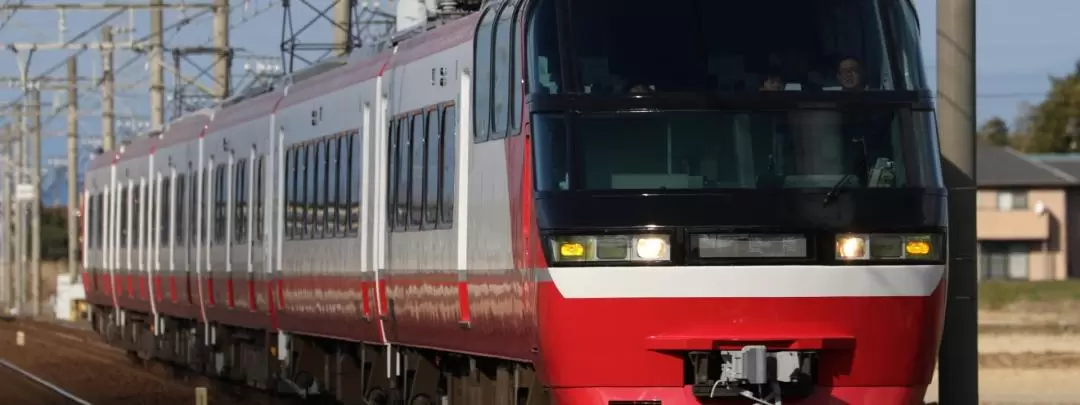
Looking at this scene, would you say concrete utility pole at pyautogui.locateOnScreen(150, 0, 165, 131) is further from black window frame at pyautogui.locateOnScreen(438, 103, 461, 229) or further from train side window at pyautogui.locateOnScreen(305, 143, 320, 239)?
black window frame at pyautogui.locateOnScreen(438, 103, 461, 229)

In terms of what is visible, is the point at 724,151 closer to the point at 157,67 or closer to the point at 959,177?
the point at 959,177

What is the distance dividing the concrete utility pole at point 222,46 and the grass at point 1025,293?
2605 cm

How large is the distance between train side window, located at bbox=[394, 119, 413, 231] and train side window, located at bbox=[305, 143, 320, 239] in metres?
3.19

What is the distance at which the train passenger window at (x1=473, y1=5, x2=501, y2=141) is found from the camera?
1309cm

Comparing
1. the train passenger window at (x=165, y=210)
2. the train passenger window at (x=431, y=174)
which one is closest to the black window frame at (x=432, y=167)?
the train passenger window at (x=431, y=174)

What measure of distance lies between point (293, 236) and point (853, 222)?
9137mm

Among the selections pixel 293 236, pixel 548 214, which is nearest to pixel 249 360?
pixel 293 236

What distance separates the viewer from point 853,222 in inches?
449

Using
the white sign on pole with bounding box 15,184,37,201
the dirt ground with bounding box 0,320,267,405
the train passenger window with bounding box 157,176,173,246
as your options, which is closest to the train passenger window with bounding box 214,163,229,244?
the dirt ground with bounding box 0,320,267,405

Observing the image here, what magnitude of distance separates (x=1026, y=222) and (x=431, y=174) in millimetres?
71121

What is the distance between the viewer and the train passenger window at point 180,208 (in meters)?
26.6

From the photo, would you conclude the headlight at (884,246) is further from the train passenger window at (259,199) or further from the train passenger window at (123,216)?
the train passenger window at (123,216)

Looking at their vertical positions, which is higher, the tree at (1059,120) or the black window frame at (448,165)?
the tree at (1059,120)

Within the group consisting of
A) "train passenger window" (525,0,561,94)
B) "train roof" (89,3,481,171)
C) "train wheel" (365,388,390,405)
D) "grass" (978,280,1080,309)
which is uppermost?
"train roof" (89,3,481,171)
